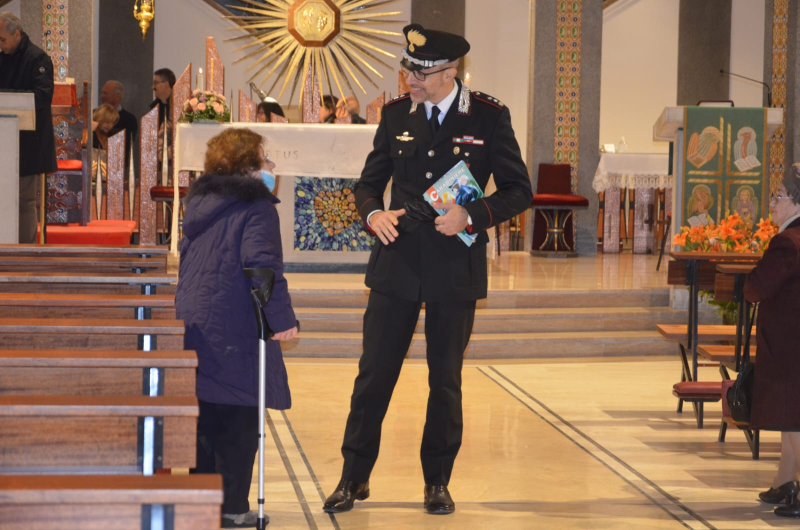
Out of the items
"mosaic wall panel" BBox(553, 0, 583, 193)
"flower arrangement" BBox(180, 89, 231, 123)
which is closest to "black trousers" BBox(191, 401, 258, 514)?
"flower arrangement" BBox(180, 89, 231, 123)

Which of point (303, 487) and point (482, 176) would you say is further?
point (303, 487)

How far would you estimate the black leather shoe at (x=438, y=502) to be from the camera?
3.57m

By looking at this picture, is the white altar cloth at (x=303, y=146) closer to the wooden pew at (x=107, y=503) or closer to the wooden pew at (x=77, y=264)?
the wooden pew at (x=77, y=264)

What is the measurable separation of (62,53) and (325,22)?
2.96m

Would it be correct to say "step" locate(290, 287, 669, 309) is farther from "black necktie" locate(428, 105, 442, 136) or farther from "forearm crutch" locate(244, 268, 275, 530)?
"forearm crutch" locate(244, 268, 275, 530)

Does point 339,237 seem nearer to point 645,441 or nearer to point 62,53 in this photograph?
point 62,53

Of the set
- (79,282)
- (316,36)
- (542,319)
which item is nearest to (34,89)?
(79,282)

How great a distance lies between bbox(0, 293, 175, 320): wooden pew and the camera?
286 cm

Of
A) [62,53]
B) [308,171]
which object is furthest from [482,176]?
[62,53]

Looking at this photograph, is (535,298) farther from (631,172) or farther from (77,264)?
(631,172)

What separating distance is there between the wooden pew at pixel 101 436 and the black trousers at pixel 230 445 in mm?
1573

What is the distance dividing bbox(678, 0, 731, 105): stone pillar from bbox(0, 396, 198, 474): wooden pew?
1433 centimetres

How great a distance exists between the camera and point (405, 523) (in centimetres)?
347

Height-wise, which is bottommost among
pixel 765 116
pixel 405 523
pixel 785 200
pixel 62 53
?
pixel 405 523
